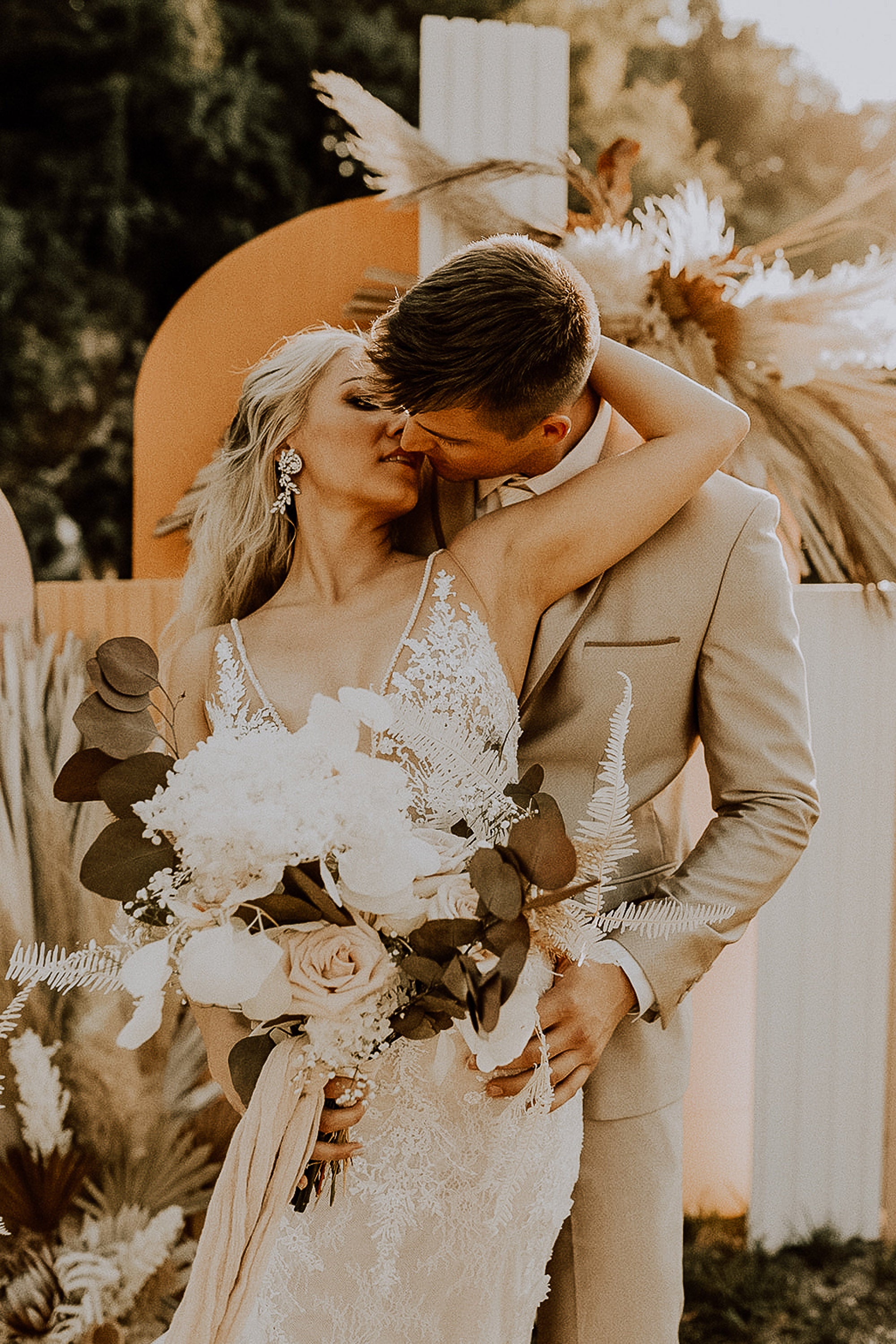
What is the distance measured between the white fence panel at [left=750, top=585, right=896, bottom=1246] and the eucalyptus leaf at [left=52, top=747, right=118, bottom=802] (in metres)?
1.97

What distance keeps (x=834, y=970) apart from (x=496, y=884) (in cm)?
201

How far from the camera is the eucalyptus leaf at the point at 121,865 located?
1.43 meters

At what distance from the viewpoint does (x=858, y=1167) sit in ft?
10.2

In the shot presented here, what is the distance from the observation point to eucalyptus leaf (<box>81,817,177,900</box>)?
1433mm

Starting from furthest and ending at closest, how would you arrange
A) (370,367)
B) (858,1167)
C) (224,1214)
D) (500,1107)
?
1. (858,1167)
2. (370,367)
3. (500,1107)
4. (224,1214)

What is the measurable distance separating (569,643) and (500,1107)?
0.75m

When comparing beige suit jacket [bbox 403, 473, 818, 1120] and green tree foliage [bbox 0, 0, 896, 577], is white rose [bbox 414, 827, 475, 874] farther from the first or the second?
green tree foliage [bbox 0, 0, 896, 577]

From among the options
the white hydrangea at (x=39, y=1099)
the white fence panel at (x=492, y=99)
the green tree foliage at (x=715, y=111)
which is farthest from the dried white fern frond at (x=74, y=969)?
the green tree foliage at (x=715, y=111)

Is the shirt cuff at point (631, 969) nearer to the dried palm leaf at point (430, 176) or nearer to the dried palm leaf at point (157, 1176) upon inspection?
the dried palm leaf at point (157, 1176)

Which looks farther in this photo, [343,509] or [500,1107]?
[343,509]

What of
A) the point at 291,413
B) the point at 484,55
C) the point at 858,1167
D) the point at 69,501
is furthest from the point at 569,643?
the point at 69,501

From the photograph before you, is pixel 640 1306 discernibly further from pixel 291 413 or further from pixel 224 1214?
pixel 291 413

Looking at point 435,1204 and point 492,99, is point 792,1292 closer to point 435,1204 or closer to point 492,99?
point 435,1204

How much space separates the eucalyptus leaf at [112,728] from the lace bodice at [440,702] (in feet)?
0.97
